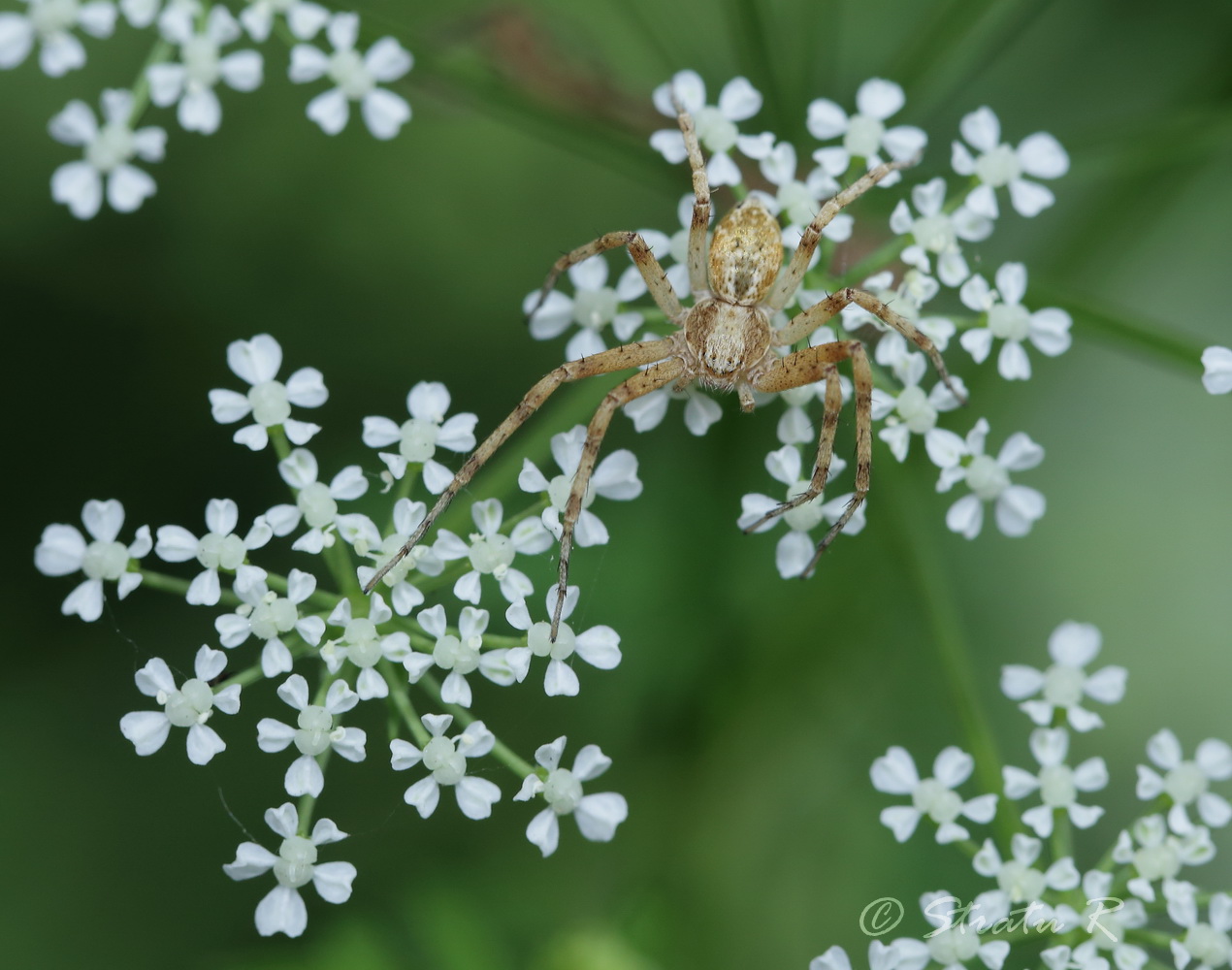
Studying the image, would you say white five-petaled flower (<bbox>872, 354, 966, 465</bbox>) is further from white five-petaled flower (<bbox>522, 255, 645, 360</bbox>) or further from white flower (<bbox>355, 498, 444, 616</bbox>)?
white flower (<bbox>355, 498, 444, 616</bbox>)

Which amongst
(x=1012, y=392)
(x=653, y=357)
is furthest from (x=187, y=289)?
(x=1012, y=392)

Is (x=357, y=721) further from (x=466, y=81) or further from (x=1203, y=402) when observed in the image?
(x=1203, y=402)

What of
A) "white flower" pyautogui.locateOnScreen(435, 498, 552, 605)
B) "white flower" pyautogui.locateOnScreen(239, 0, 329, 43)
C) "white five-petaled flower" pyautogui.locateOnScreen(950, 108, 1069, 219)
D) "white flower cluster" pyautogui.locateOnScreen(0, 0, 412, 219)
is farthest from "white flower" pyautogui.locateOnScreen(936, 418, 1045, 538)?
"white flower" pyautogui.locateOnScreen(239, 0, 329, 43)

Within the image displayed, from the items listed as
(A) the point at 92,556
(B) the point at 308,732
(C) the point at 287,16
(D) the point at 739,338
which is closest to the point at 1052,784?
(D) the point at 739,338

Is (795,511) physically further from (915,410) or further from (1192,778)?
(1192,778)

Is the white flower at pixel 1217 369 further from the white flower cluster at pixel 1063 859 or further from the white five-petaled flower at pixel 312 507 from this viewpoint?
the white five-petaled flower at pixel 312 507

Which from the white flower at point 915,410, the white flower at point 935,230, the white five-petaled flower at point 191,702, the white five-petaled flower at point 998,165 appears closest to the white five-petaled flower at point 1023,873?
the white flower at point 915,410
